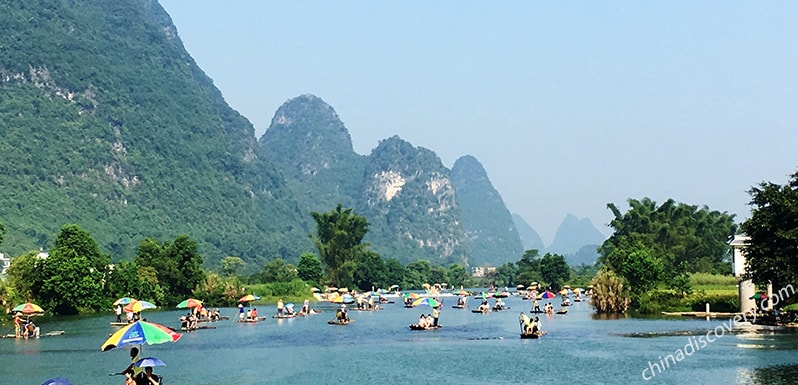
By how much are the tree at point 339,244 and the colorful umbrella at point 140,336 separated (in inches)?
4481

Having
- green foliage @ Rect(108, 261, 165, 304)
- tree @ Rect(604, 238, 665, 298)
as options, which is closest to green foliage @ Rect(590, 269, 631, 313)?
tree @ Rect(604, 238, 665, 298)

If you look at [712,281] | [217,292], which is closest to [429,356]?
[217,292]

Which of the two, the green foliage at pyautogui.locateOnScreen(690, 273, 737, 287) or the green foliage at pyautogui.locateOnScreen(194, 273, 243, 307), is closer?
the green foliage at pyautogui.locateOnScreen(690, 273, 737, 287)

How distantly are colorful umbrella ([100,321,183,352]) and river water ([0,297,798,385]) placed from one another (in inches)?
356

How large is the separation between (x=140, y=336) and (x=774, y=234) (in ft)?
124

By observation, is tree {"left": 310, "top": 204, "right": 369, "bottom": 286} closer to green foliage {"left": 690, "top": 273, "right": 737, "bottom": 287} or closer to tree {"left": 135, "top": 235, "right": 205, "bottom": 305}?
tree {"left": 135, "top": 235, "right": 205, "bottom": 305}

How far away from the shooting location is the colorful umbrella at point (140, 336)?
2906cm

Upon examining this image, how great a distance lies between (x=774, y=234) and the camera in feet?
174

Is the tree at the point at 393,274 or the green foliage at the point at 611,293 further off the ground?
the tree at the point at 393,274

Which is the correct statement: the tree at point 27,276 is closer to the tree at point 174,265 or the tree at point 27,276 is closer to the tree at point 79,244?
the tree at point 79,244

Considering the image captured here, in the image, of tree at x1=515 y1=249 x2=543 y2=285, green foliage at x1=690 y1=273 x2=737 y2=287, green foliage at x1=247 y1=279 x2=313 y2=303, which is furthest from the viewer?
tree at x1=515 y1=249 x2=543 y2=285

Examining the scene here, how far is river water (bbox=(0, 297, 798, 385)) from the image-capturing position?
128 feet

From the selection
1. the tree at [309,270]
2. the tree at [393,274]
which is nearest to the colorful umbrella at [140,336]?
the tree at [309,270]

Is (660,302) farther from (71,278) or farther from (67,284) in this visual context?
(67,284)
